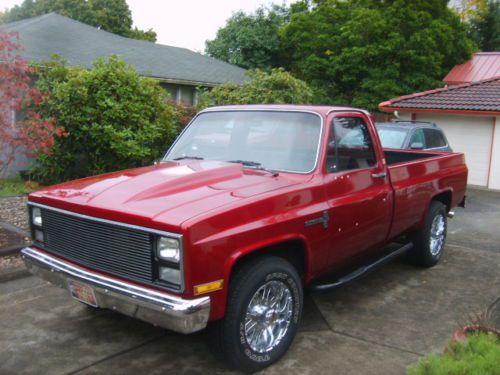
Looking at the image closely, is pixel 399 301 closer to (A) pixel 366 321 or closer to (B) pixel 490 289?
(A) pixel 366 321

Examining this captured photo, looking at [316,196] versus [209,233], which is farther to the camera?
[316,196]

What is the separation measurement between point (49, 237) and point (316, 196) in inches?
86.2

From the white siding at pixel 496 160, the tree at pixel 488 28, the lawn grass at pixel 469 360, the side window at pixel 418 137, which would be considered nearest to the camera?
the lawn grass at pixel 469 360

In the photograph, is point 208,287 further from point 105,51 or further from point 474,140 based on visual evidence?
point 105,51

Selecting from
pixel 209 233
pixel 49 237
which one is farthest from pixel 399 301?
pixel 49 237

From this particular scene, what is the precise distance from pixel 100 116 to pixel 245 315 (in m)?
7.70

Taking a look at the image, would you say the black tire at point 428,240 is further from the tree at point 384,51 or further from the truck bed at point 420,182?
the tree at point 384,51

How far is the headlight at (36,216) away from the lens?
14.0 ft

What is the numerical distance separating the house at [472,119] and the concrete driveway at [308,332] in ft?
29.7

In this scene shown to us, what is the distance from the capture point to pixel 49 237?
4.16 metres

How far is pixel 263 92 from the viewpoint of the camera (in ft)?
44.9

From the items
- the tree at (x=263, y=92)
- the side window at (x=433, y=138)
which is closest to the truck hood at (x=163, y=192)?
the side window at (x=433, y=138)

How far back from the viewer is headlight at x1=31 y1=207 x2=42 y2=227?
14.0ft

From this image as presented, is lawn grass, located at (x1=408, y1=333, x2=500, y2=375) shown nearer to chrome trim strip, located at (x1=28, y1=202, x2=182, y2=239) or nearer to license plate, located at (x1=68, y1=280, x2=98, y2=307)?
chrome trim strip, located at (x1=28, y1=202, x2=182, y2=239)
